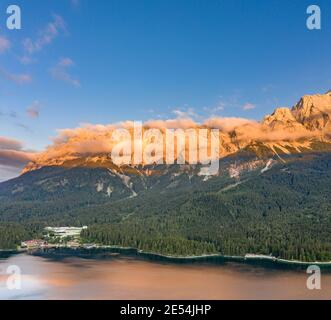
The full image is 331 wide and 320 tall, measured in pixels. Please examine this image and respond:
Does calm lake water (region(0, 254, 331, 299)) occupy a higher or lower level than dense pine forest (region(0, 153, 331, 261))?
lower

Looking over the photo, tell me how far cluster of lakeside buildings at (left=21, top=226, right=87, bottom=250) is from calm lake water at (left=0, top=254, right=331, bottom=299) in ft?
101

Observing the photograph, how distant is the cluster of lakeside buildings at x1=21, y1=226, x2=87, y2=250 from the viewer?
421 ft

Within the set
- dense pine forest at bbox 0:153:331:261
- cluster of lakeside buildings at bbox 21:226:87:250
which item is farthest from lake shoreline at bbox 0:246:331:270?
cluster of lakeside buildings at bbox 21:226:87:250

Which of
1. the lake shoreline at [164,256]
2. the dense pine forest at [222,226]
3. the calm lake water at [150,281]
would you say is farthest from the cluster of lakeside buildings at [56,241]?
the calm lake water at [150,281]

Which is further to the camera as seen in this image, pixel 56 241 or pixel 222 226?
pixel 222 226

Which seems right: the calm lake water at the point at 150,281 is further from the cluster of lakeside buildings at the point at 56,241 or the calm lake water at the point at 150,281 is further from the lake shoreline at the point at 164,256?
the cluster of lakeside buildings at the point at 56,241

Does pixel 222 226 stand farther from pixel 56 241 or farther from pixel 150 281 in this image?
pixel 150 281

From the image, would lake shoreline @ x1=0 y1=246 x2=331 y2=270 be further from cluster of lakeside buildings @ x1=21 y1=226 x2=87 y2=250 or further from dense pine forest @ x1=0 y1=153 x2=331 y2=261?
cluster of lakeside buildings @ x1=21 y1=226 x2=87 y2=250

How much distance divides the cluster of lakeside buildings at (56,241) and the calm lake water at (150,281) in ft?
101

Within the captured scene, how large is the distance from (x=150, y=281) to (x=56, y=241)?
7280 centimetres

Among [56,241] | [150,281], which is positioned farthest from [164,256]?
[56,241]

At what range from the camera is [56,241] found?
13500cm

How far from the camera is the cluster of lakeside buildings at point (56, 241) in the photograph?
128 m

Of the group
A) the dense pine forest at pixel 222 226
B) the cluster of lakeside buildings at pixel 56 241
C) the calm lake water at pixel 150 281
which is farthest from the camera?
the cluster of lakeside buildings at pixel 56 241
